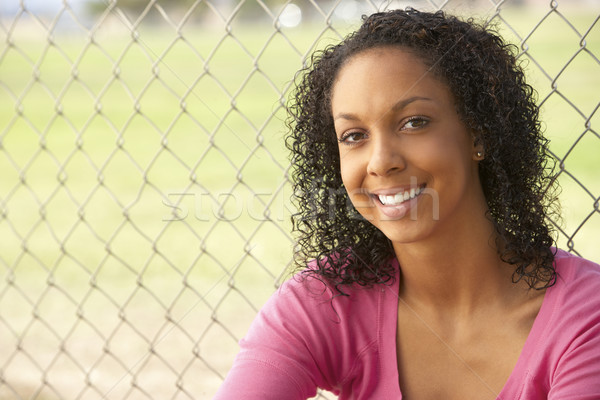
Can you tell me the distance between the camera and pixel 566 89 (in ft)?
52.3

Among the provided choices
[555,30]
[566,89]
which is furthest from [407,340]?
→ [555,30]

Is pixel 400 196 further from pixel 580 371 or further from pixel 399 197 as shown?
pixel 580 371

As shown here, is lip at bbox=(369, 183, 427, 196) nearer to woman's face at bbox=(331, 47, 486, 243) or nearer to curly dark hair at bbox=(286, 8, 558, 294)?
woman's face at bbox=(331, 47, 486, 243)

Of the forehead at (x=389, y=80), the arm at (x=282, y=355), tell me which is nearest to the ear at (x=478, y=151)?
the forehead at (x=389, y=80)

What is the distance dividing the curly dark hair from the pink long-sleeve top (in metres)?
0.06

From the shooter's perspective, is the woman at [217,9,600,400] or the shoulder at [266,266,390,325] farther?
the shoulder at [266,266,390,325]

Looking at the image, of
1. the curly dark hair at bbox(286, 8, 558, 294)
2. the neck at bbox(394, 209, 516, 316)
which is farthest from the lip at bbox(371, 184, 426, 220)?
the curly dark hair at bbox(286, 8, 558, 294)

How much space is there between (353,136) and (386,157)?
0.14 meters

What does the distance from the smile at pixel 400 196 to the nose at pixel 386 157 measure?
60mm

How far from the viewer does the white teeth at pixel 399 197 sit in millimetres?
1716

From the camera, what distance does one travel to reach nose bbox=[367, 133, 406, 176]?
171cm

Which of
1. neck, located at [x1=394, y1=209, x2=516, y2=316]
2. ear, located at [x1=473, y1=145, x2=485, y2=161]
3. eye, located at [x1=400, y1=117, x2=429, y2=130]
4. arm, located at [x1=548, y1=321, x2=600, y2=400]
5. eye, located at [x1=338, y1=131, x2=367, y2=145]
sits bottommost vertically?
arm, located at [x1=548, y1=321, x2=600, y2=400]

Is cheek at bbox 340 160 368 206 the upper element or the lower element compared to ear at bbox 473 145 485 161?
lower

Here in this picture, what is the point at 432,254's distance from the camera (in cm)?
183
